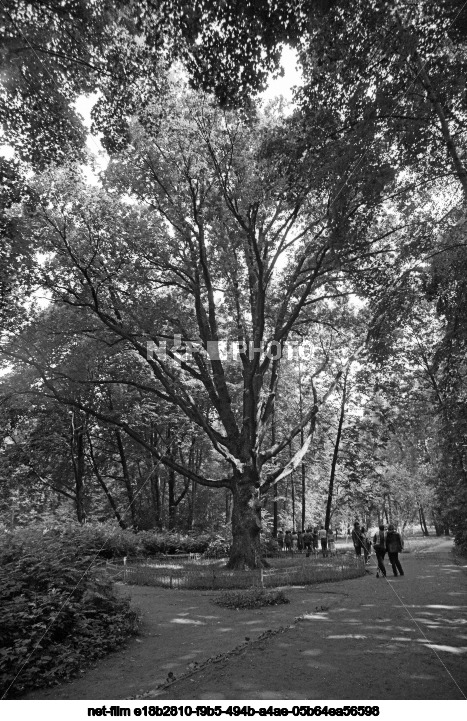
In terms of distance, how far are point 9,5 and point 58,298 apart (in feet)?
30.1

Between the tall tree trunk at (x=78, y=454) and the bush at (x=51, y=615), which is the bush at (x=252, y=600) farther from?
the tall tree trunk at (x=78, y=454)

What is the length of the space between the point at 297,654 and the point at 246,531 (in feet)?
29.3

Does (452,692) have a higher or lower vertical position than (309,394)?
lower

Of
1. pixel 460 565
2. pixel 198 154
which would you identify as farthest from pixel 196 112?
pixel 460 565

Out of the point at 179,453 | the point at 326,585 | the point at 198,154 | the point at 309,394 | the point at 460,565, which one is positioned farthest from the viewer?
the point at 179,453

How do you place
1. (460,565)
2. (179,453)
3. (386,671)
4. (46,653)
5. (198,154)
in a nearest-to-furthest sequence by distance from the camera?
(386,671) < (46,653) < (198,154) < (460,565) < (179,453)

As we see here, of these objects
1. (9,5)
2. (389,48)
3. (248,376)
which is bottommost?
(248,376)

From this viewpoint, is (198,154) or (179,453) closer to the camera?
(198,154)

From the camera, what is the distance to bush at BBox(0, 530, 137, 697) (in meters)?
4.79

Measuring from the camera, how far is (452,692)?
401cm

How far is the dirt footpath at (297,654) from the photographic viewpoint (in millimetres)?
4273

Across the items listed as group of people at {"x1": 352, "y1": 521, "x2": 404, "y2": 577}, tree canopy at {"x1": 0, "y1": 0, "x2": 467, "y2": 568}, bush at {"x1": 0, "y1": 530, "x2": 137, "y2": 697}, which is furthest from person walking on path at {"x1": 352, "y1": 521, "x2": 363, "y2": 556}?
bush at {"x1": 0, "y1": 530, "x2": 137, "y2": 697}

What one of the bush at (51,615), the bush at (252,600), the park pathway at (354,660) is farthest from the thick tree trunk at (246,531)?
the bush at (51,615)

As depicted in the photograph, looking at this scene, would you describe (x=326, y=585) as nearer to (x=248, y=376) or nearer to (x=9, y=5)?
(x=248, y=376)
